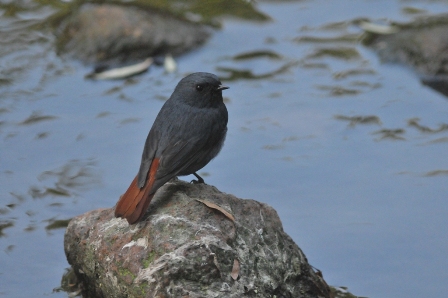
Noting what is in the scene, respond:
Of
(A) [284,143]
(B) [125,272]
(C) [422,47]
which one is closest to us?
(B) [125,272]

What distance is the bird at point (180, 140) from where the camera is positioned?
506cm

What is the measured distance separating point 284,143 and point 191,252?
10.9ft

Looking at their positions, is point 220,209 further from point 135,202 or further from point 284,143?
point 284,143

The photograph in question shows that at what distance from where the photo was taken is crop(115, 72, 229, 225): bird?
16.6 feet

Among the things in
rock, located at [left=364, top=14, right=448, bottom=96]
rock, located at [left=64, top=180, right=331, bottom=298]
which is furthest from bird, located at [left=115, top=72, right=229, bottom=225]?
rock, located at [left=364, top=14, right=448, bottom=96]

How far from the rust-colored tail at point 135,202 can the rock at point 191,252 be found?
0.09 metres

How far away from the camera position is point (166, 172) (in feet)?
17.0

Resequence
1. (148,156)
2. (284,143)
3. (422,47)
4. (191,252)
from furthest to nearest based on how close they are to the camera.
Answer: (422,47) → (284,143) → (148,156) → (191,252)

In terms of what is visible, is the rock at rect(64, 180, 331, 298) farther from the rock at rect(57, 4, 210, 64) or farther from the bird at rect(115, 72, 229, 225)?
the rock at rect(57, 4, 210, 64)

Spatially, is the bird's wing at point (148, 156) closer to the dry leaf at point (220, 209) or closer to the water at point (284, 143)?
the dry leaf at point (220, 209)

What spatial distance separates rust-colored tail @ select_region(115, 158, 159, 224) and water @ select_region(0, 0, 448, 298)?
3.62 ft

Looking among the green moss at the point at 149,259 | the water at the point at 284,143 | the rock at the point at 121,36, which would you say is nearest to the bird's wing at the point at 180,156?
the green moss at the point at 149,259

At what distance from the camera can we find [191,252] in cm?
472

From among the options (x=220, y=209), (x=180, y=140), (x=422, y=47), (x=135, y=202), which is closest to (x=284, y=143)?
(x=422, y=47)
